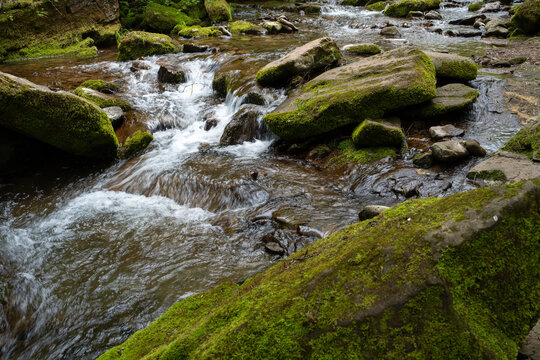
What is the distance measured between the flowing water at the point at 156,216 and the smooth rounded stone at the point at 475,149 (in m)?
0.38

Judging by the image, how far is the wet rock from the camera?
7.61 m

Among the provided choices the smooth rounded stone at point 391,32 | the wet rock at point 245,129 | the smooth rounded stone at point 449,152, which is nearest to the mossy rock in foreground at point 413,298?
the smooth rounded stone at point 449,152

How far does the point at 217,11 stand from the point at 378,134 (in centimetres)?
1831

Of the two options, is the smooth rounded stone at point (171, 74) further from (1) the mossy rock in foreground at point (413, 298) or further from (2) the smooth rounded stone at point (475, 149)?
(1) the mossy rock in foreground at point (413, 298)

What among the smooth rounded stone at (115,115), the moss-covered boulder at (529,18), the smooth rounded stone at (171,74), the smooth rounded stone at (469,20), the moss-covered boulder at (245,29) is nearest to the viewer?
the smooth rounded stone at (115,115)

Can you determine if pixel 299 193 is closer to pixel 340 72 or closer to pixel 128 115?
pixel 340 72

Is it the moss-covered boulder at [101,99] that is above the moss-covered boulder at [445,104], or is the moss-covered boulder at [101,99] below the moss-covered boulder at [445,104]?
above

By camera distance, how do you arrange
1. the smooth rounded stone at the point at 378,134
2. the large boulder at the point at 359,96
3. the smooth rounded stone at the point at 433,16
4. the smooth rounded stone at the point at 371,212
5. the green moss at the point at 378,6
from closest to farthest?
1. the smooth rounded stone at the point at 371,212
2. the smooth rounded stone at the point at 378,134
3. the large boulder at the point at 359,96
4. the smooth rounded stone at the point at 433,16
5. the green moss at the point at 378,6

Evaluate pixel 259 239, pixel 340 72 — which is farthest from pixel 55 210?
pixel 340 72

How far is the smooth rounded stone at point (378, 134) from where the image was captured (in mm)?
5773

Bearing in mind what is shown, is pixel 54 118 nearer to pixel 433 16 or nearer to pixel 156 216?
pixel 156 216

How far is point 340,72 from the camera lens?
7484 millimetres

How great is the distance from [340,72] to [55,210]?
6.54 m

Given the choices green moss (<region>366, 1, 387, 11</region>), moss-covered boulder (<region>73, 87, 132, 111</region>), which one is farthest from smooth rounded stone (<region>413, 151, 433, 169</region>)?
green moss (<region>366, 1, 387, 11</region>)
